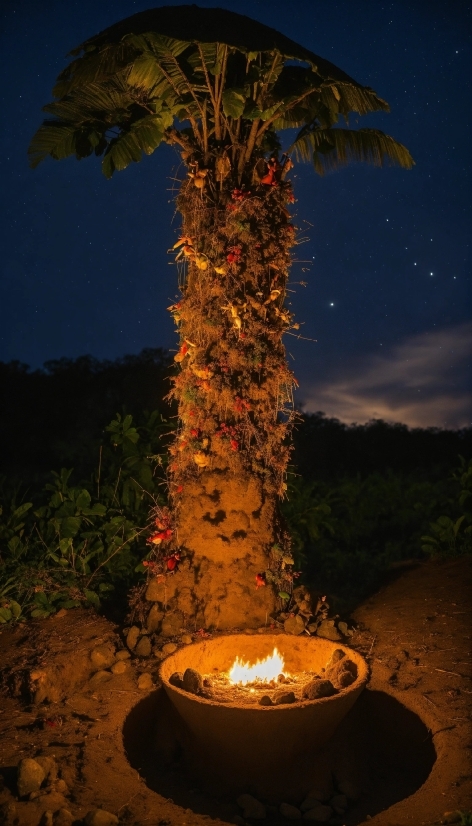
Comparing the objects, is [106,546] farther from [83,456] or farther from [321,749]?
[83,456]

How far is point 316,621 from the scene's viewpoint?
496 centimetres

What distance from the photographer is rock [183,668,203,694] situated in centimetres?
385

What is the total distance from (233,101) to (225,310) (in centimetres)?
134

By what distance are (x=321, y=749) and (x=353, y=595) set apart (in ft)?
15.0

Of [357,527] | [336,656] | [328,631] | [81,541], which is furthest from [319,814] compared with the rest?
[357,527]

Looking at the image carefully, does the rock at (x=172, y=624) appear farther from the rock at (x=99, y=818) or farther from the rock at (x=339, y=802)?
the rock at (x=99, y=818)

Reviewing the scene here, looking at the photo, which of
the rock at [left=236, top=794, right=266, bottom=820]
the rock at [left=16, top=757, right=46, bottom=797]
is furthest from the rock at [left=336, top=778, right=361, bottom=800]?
the rock at [left=16, top=757, right=46, bottom=797]

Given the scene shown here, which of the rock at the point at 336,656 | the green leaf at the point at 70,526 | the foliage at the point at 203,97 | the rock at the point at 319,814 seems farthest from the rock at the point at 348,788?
the foliage at the point at 203,97

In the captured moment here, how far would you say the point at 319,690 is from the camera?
3709 mm

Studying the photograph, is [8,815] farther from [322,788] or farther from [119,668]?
[322,788]

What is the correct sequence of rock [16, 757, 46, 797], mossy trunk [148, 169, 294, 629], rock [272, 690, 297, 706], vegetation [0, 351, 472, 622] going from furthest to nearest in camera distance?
vegetation [0, 351, 472, 622]
mossy trunk [148, 169, 294, 629]
rock [272, 690, 297, 706]
rock [16, 757, 46, 797]

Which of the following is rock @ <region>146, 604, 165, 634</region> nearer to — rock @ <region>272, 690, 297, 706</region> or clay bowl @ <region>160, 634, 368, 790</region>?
clay bowl @ <region>160, 634, 368, 790</region>

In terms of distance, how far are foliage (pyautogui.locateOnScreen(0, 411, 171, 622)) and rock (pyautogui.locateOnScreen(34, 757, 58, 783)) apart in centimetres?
186

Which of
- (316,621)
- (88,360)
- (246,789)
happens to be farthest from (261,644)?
(88,360)
